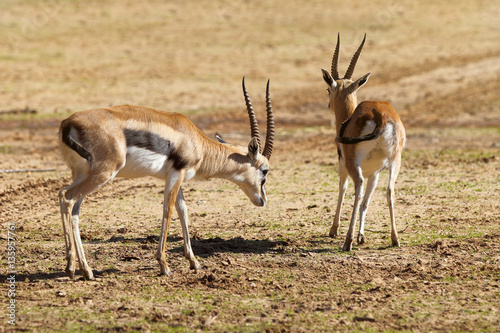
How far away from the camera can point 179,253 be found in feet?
24.1

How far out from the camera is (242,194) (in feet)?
32.7

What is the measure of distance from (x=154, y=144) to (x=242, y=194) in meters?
3.62

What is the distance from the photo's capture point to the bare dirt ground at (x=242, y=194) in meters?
5.84

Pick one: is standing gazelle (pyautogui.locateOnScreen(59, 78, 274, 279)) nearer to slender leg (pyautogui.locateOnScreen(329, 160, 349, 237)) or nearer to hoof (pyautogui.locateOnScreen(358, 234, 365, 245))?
slender leg (pyautogui.locateOnScreen(329, 160, 349, 237))

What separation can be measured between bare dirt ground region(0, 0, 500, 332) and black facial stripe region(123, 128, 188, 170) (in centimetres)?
108

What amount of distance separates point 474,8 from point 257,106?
47.7 feet

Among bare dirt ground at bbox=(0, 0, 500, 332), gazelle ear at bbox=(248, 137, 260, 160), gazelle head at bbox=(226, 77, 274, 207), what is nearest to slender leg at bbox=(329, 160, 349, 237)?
bare dirt ground at bbox=(0, 0, 500, 332)

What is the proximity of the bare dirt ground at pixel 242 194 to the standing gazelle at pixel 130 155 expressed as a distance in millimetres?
533

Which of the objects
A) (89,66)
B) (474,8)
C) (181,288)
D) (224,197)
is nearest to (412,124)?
(224,197)

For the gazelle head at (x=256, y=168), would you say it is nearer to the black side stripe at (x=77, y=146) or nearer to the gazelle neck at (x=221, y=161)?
the gazelle neck at (x=221, y=161)

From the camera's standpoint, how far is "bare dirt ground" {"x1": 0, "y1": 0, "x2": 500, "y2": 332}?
5.84m

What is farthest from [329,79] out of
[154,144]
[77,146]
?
[77,146]

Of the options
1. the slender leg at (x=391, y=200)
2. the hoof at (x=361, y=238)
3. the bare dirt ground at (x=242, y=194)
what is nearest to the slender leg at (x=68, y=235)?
the bare dirt ground at (x=242, y=194)

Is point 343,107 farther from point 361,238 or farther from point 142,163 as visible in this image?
point 142,163
